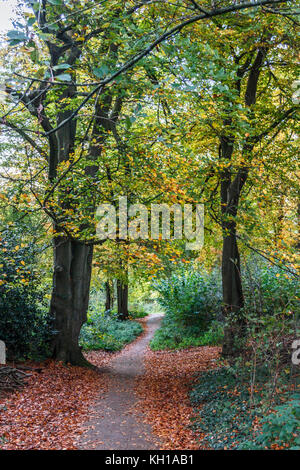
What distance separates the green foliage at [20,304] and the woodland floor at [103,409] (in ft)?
1.98

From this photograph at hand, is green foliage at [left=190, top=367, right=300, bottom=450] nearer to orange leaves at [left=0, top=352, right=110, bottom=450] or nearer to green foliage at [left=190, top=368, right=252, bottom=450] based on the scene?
green foliage at [left=190, top=368, right=252, bottom=450]

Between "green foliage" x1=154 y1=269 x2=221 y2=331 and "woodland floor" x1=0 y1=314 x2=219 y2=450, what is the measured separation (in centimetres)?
340

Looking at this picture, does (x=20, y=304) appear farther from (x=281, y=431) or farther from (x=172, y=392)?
(x=281, y=431)

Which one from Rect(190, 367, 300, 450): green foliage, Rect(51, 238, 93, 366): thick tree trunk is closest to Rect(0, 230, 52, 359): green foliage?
Rect(51, 238, 93, 366): thick tree trunk

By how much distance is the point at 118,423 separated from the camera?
6.03m

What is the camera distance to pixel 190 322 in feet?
49.0

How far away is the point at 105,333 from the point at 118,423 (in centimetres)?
807

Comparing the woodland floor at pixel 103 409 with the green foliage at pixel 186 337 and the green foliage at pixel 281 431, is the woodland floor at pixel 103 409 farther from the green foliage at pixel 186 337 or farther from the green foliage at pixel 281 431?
the green foliage at pixel 186 337

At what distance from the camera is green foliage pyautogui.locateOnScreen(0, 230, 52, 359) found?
A: 8195 mm

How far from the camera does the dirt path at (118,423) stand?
509cm
